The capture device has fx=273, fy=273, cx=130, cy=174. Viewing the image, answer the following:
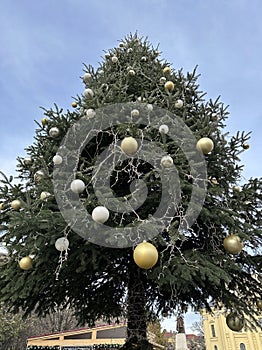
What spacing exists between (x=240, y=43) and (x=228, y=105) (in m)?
1.98

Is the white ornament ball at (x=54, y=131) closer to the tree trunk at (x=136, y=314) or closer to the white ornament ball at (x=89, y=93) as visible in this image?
the white ornament ball at (x=89, y=93)

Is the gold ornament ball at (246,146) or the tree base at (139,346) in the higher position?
the gold ornament ball at (246,146)

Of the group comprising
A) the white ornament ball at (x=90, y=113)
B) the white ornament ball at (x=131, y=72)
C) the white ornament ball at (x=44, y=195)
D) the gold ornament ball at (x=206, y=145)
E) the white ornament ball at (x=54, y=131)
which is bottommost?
the white ornament ball at (x=44, y=195)

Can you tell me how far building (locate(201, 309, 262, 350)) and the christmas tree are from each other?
20.3 metres

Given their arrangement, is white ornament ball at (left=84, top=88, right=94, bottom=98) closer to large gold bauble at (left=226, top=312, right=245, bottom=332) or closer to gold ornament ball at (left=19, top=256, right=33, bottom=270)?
gold ornament ball at (left=19, top=256, right=33, bottom=270)

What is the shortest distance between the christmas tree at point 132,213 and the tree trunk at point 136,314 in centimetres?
1

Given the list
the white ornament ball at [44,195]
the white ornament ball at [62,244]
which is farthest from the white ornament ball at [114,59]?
the white ornament ball at [62,244]

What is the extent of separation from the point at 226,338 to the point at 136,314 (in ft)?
82.4

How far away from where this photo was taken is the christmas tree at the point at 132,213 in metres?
2.42

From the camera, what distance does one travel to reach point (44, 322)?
59.7 ft

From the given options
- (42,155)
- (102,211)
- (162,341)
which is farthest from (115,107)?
(162,341)

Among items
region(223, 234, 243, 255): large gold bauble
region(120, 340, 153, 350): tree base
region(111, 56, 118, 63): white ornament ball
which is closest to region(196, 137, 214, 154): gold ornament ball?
region(223, 234, 243, 255): large gold bauble

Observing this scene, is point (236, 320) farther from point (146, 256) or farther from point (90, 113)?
point (90, 113)

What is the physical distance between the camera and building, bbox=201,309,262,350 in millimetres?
21750
